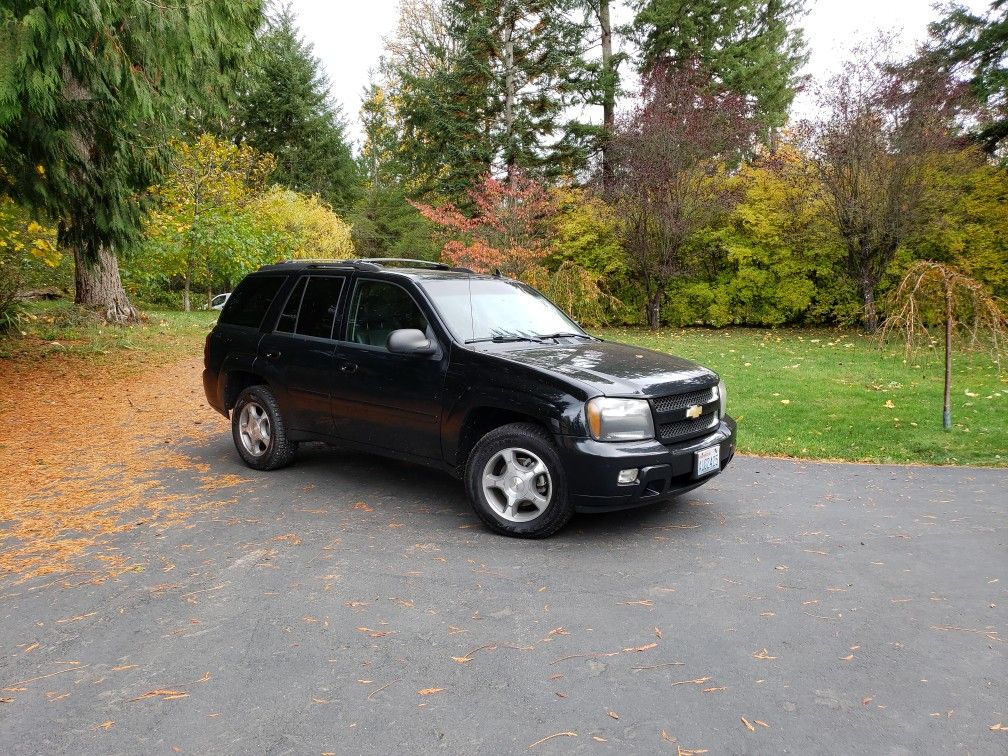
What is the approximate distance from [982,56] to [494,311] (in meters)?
19.1

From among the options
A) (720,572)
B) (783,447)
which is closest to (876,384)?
(783,447)

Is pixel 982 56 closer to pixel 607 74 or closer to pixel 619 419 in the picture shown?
pixel 607 74

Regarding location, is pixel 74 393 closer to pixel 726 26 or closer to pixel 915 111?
pixel 915 111

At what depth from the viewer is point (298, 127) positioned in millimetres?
39750

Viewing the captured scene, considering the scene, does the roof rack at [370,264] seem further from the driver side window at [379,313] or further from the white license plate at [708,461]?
the white license plate at [708,461]

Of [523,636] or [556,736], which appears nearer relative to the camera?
[556,736]

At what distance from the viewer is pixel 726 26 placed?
26.7m

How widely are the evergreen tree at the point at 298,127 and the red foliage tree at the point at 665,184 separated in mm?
24342

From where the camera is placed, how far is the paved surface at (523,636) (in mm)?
2605

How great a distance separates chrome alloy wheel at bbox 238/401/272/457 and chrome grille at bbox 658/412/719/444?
354cm

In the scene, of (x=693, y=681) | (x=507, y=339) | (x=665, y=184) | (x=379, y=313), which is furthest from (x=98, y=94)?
(x=665, y=184)

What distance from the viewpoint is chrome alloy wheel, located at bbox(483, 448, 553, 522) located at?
454 centimetres

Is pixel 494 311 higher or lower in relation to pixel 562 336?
higher

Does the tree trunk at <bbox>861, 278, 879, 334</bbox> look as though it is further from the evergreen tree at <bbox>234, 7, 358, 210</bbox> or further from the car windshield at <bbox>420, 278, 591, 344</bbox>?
the evergreen tree at <bbox>234, 7, 358, 210</bbox>
